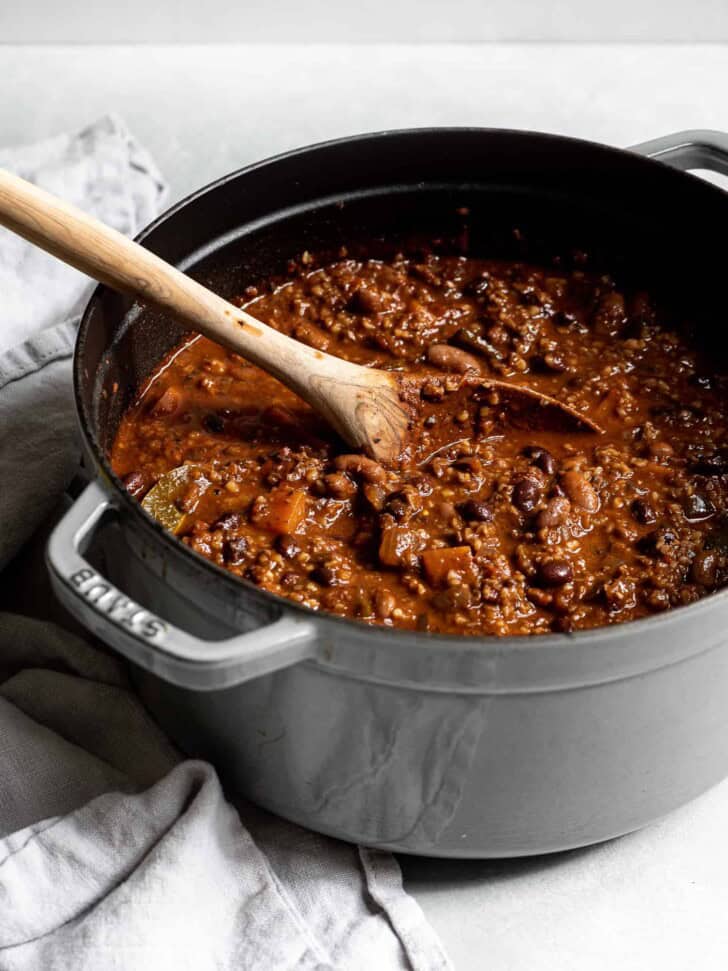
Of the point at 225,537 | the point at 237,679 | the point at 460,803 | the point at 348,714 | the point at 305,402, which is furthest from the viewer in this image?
the point at 305,402

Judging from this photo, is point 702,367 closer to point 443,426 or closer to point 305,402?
point 443,426

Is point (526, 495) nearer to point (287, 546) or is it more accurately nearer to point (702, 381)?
point (287, 546)

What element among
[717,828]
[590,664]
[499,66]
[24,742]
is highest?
[499,66]

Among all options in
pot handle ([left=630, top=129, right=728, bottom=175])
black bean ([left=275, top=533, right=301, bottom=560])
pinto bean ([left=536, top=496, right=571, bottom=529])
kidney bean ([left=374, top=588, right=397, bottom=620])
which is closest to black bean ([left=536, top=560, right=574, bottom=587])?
pinto bean ([left=536, top=496, right=571, bottom=529])

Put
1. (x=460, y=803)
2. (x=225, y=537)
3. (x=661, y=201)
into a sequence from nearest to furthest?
(x=460, y=803)
(x=225, y=537)
(x=661, y=201)

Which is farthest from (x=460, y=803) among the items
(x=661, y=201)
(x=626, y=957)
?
(x=661, y=201)

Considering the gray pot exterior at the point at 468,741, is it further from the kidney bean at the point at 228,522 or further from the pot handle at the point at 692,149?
the pot handle at the point at 692,149

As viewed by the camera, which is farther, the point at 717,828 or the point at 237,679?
the point at 717,828

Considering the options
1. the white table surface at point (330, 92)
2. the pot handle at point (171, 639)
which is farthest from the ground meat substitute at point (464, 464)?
the white table surface at point (330, 92)
